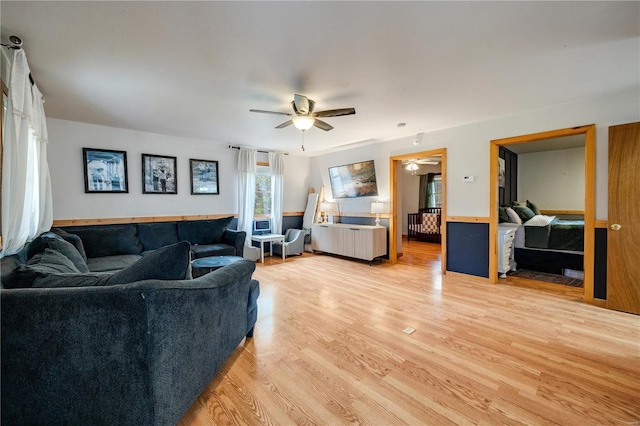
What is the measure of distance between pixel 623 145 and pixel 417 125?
7.40ft

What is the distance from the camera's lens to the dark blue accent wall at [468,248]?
3.97 metres

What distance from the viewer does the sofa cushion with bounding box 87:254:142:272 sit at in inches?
120

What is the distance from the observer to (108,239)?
3758 millimetres

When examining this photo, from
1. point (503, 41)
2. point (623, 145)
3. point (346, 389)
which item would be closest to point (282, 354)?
point (346, 389)

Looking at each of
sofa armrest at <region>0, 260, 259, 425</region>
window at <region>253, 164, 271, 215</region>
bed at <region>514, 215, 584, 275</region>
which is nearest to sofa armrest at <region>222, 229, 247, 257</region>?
window at <region>253, 164, 271, 215</region>

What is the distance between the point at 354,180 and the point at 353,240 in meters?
1.36

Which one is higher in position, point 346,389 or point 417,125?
point 417,125

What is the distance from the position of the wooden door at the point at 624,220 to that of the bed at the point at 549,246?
1.35m

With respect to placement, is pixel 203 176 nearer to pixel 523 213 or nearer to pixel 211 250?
pixel 211 250

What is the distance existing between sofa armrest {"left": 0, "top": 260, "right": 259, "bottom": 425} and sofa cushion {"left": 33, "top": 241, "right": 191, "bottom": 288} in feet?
0.35

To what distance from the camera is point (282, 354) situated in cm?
208

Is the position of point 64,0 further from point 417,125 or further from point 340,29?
point 417,125

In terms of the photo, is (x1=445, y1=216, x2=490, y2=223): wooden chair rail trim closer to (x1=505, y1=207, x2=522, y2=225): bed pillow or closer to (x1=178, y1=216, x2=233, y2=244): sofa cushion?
(x1=505, y1=207, x2=522, y2=225): bed pillow

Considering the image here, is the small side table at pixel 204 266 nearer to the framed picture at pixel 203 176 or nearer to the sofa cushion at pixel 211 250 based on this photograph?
the sofa cushion at pixel 211 250
